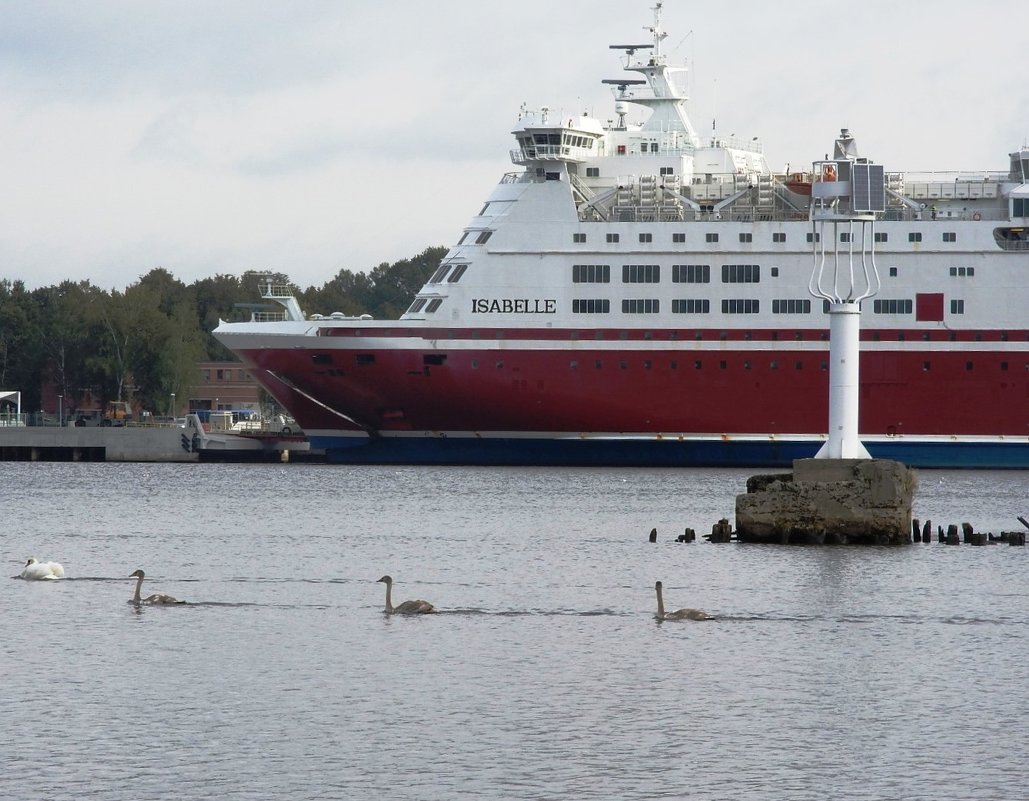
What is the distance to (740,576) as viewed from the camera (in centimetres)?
3194

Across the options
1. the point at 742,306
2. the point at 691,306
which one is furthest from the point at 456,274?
the point at 742,306

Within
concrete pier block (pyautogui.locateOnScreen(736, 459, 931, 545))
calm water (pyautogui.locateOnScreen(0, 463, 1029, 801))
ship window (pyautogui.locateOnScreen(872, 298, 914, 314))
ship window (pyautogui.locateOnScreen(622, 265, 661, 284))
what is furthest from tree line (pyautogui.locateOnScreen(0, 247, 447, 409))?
concrete pier block (pyautogui.locateOnScreen(736, 459, 931, 545))

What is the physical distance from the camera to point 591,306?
60.5 m

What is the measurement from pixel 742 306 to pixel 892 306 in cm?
468

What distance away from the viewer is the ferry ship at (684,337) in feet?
195

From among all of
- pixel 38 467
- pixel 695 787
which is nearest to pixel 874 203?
pixel 695 787

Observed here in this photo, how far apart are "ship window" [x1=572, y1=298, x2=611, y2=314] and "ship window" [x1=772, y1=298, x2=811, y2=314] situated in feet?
17.2

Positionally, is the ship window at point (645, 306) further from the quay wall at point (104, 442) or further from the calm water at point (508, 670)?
the quay wall at point (104, 442)

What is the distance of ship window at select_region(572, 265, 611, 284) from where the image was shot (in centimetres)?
6062

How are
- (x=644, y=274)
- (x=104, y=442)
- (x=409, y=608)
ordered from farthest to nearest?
(x=104, y=442) → (x=644, y=274) → (x=409, y=608)

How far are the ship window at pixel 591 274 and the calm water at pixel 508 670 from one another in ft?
64.8

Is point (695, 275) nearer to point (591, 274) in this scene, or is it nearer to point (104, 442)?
point (591, 274)

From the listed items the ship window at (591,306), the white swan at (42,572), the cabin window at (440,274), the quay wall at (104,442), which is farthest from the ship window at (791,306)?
the white swan at (42,572)

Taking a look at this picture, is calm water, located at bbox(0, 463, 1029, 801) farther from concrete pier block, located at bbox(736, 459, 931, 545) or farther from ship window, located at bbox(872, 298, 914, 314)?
ship window, located at bbox(872, 298, 914, 314)
